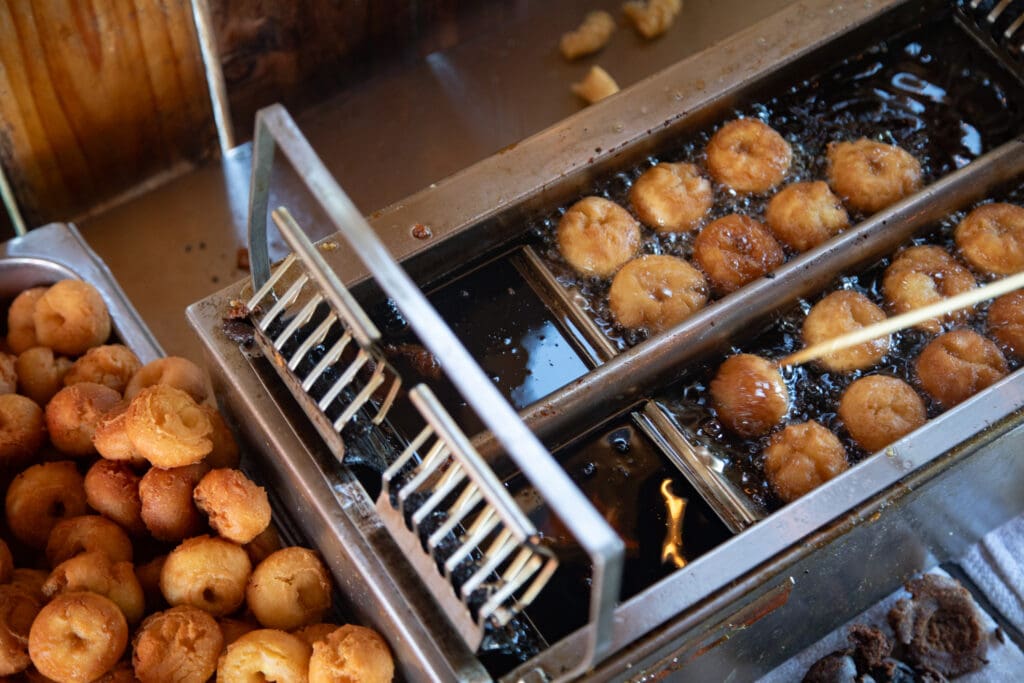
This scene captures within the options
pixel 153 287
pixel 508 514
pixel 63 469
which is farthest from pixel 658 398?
pixel 153 287

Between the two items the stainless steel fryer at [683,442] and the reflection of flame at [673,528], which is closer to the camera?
the stainless steel fryer at [683,442]

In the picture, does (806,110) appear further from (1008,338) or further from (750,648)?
(750,648)

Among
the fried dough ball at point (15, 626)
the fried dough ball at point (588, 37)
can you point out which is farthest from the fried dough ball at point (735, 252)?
the fried dough ball at point (15, 626)

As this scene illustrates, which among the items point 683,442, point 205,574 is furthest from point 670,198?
point 205,574

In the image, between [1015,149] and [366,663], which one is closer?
[366,663]

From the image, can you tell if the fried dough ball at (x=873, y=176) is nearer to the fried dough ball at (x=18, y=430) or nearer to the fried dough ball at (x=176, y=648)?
the fried dough ball at (x=176, y=648)

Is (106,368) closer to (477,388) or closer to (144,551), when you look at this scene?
(144,551)

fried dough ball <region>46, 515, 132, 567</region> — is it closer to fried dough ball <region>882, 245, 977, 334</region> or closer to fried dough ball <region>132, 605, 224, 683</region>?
fried dough ball <region>132, 605, 224, 683</region>
